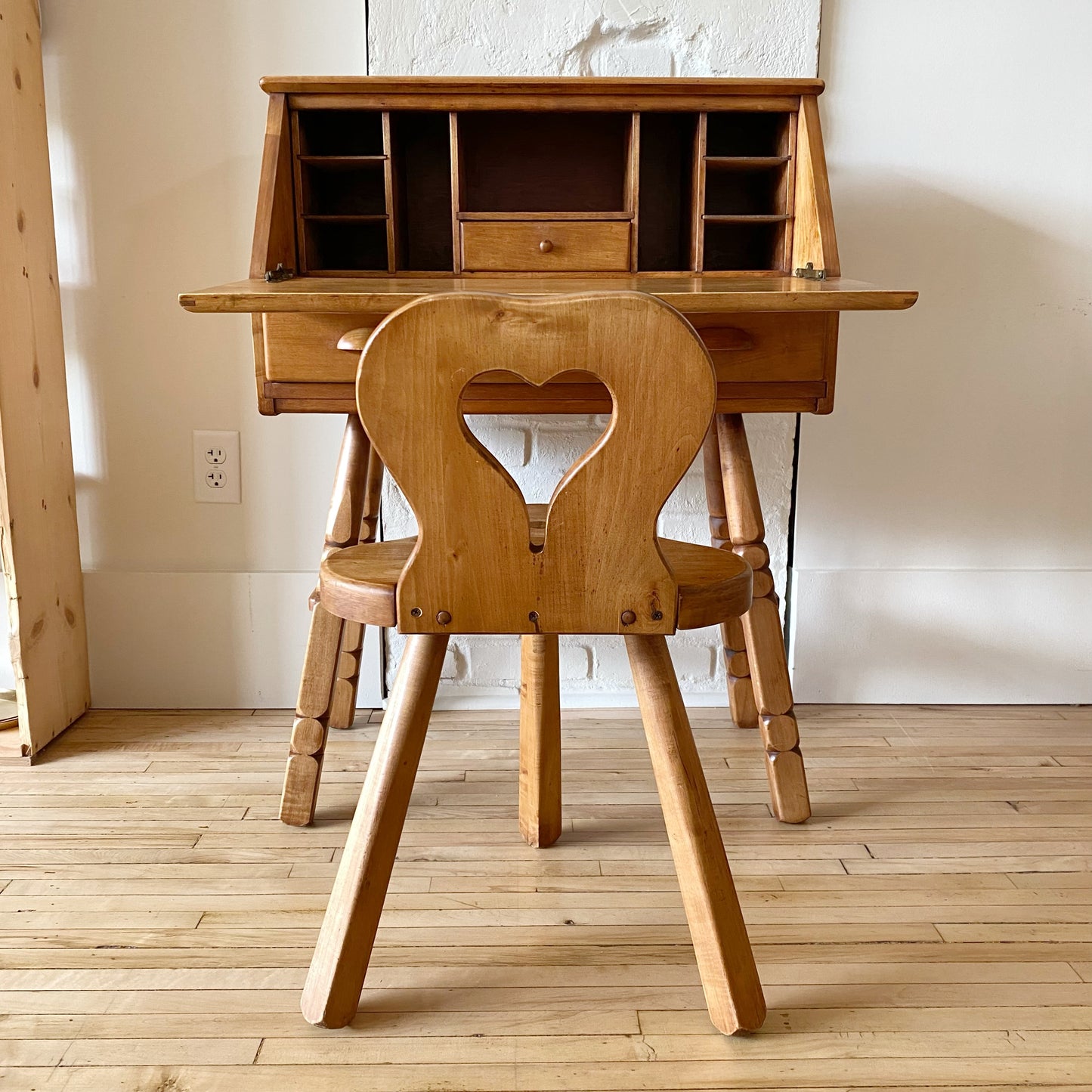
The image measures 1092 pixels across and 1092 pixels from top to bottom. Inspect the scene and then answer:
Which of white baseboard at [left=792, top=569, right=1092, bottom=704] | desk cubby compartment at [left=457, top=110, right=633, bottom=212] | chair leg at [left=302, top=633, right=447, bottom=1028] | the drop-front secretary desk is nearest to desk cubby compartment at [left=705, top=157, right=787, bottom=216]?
the drop-front secretary desk

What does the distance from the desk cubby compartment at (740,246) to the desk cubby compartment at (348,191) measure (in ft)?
1.81

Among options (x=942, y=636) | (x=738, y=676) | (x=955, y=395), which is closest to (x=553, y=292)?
(x=738, y=676)

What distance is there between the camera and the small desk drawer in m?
1.67

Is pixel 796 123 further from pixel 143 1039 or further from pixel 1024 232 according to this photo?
pixel 143 1039

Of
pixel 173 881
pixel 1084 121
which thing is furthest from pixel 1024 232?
pixel 173 881

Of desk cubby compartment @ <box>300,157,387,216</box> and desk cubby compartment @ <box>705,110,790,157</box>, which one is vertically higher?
desk cubby compartment @ <box>705,110,790,157</box>

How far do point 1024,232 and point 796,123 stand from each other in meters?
0.54

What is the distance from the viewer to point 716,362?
1.44 m

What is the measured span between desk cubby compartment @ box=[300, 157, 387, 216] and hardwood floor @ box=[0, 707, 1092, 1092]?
2.95ft

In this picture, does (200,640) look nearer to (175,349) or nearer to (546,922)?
(175,349)

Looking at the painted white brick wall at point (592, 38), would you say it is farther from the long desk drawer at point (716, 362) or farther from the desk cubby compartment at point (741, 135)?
the long desk drawer at point (716, 362)

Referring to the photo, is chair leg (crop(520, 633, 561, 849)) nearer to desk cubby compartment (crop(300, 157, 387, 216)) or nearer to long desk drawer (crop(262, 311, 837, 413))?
long desk drawer (crop(262, 311, 837, 413))

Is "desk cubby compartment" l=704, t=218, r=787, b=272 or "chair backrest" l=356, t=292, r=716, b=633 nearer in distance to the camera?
"chair backrest" l=356, t=292, r=716, b=633

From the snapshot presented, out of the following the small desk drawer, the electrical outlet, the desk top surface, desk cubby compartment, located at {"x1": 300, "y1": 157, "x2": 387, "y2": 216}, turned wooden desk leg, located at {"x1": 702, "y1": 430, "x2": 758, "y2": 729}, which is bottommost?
turned wooden desk leg, located at {"x1": 702, "y1": 430, "x2": 758, "y2": 729}
